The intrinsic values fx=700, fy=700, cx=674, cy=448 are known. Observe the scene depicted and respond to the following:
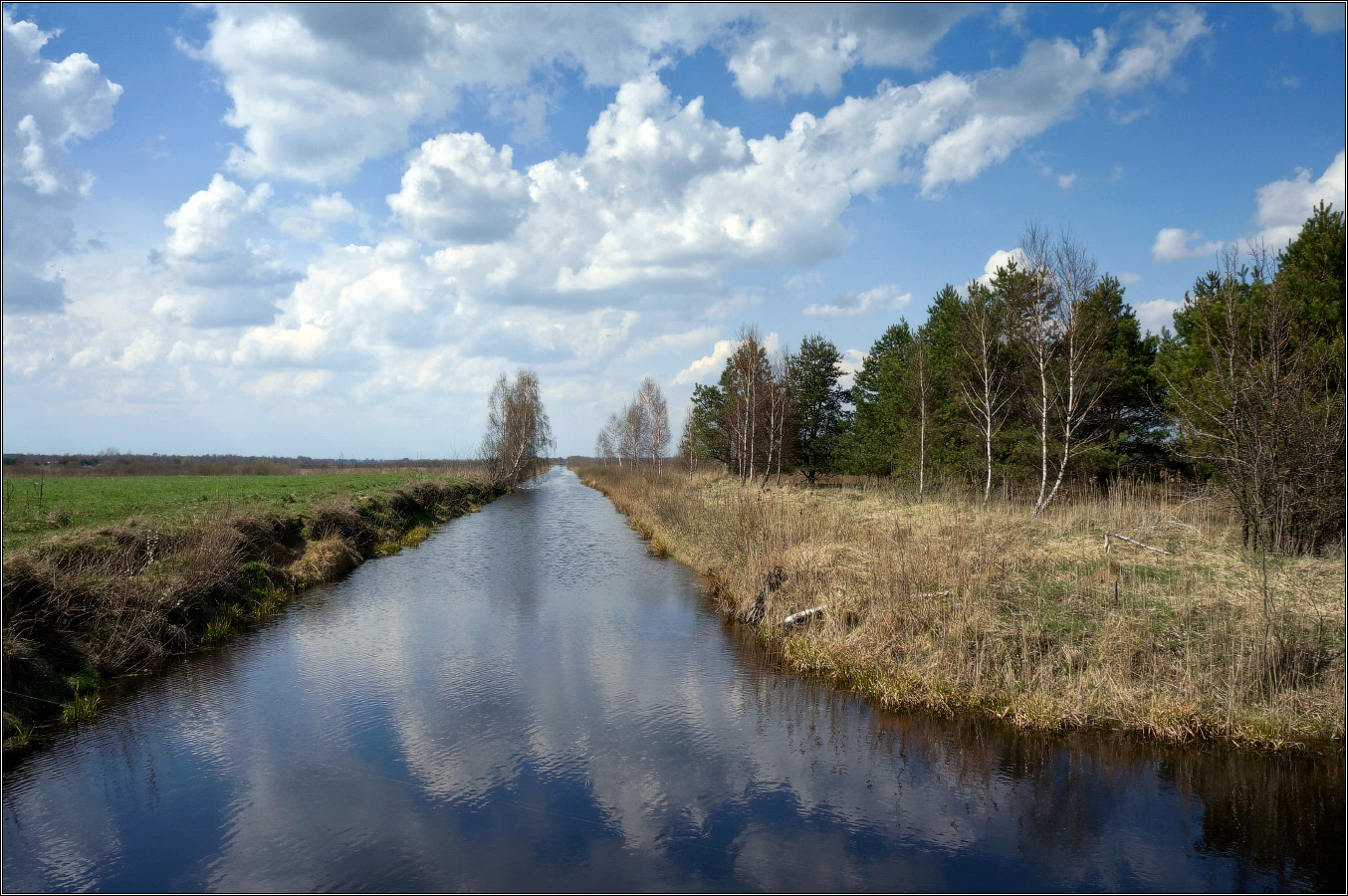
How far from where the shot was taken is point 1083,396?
2230cm

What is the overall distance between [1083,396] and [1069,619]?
14968 millimetres

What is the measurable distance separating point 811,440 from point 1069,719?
33729 millimetres

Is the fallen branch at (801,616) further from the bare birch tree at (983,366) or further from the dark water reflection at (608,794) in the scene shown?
the bare birch tree at (983,366)

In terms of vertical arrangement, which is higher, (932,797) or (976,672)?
(976,672)

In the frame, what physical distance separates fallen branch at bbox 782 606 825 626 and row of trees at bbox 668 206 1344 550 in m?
6.38

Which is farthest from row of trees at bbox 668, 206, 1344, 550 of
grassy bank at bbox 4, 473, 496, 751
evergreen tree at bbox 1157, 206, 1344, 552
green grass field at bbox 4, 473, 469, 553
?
green grass field at bbox 4, 473, 469, 553

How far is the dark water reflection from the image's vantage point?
6066 mm

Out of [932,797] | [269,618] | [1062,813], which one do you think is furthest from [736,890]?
[269,618]

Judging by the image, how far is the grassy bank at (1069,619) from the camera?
26.8ft

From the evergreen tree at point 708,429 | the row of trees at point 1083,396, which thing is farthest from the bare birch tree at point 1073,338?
the evergreen tree at point 708,429

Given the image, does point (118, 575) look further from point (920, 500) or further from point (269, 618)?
point (920, 500)

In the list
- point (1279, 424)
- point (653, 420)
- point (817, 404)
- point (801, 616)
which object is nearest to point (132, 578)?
point (801, 616)

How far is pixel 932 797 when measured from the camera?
7.25 metres

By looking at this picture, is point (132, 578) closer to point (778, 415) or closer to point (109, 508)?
point (109, 508)
